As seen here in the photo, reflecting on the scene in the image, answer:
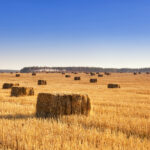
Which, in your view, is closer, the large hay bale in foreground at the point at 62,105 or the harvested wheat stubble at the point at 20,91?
the large hay bale in foreground at the point at 62,105

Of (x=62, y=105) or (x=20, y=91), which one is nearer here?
(x=62, y=105)

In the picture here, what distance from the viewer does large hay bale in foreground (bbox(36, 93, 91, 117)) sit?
10.3m

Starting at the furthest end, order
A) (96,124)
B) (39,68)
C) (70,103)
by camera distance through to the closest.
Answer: (39,68)
(70,103)
(96,124)

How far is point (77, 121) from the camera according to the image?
9.30 metres

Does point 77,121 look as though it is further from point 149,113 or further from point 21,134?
point 149,113

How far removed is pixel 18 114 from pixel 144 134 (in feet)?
16.3

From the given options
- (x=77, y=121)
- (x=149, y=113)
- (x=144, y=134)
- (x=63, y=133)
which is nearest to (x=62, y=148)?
(x=63, y=133)

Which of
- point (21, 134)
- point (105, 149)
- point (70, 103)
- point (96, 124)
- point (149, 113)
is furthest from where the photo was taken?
point (149, 113)

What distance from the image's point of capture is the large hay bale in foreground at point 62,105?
33.7 ft

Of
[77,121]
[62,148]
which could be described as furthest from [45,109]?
[62,148]

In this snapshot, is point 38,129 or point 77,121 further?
point 77,121

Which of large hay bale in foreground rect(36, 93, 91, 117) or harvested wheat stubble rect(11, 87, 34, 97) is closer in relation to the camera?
large hay bale in foreground rect(36, 93, 91, 117)

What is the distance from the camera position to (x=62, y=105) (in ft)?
33.7

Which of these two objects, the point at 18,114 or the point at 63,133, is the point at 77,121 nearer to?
the point at 63,133
